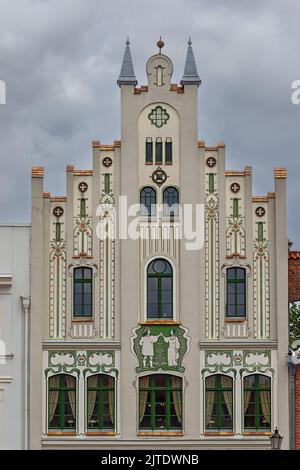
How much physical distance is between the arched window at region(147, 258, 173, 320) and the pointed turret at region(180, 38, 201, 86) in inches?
270

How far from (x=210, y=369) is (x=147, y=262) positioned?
4.66 metres

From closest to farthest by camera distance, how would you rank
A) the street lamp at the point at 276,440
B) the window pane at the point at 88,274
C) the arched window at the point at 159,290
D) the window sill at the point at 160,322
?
the street lamp at the point at 276,440
the window sill at the point at 160,322
the arched window at the point at 159,290
the window pane at the point at 88,274

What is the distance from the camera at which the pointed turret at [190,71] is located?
7194cm

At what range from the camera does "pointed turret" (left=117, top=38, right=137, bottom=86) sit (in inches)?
2830

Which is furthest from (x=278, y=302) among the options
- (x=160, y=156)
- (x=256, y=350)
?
(x=160, y=156)

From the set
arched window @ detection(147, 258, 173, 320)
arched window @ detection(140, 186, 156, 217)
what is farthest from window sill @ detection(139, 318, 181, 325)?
arched window @ detection(140, 186, 156, 217)

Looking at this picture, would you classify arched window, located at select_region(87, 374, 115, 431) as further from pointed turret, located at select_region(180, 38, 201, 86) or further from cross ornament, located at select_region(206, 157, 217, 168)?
pointed turret, located at select_region(180, 38, 201, 86)

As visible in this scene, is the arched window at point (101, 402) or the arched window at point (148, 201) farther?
the arched window at point (148, 201)

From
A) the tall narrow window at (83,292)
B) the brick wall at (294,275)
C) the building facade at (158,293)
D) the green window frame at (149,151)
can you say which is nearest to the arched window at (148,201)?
the building facade at (158,293)

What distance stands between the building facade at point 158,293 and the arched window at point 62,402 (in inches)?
1.5

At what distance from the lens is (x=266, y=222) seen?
71.5m

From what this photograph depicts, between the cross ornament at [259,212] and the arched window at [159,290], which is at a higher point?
the cross ornament at [259,212]

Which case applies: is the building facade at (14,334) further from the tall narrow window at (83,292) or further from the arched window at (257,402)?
the arched window at (257,402)

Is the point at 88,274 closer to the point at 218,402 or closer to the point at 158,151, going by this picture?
the point at 158,151
